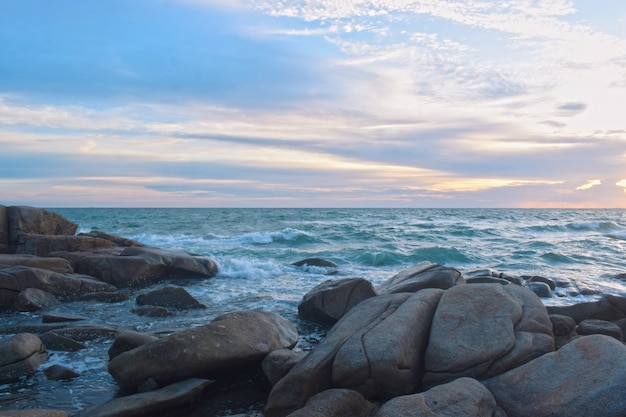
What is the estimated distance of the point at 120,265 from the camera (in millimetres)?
16266

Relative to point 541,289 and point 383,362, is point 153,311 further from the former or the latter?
point 541,289

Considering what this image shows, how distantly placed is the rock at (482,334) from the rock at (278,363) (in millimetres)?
1974

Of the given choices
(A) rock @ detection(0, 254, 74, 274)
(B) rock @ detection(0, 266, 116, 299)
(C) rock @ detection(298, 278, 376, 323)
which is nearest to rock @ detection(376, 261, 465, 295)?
(C) rock @ detection(298, 278, 376, 323)

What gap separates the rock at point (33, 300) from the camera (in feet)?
40.5

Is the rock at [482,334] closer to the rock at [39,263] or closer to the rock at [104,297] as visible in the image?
the rock at [104,297]

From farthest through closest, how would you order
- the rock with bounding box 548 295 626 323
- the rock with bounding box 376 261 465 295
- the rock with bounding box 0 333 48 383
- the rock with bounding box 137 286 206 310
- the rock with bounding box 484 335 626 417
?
the rock with bounding box 137 286 206 310, the rock with bounding box 376 261 465 295, the rock with bounding box 548 295 626 323, the rock with bounding box 0 333 48 383, the rock with bounding box 484 335 626 417

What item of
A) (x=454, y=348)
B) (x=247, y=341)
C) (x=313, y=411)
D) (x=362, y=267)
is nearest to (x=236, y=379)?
(x=247, y=341)

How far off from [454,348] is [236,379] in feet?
11.0

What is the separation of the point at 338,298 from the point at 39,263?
9.07 metres

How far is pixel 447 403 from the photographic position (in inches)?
222

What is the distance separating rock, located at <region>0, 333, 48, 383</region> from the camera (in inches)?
312

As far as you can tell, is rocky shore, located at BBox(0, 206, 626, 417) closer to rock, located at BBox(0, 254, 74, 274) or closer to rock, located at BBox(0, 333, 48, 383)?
rock, located at BBox(0, 333, 48, 383)

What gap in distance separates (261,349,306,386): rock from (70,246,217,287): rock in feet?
31.4

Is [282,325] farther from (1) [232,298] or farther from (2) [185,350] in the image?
(1) [232,298]
